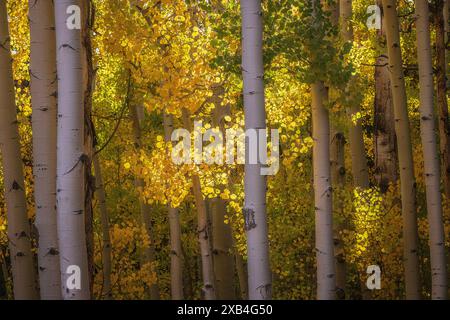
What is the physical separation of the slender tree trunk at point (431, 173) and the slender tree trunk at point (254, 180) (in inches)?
156

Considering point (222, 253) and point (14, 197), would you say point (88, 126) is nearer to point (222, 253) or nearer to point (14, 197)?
point (14, 197)

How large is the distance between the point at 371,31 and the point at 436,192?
498 cm

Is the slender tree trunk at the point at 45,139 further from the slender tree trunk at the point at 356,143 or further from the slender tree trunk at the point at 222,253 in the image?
the slender tree trunk at the point at 356,143

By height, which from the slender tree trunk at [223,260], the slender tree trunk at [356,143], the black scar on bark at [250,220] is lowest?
the slender tree trunk at [223,260]

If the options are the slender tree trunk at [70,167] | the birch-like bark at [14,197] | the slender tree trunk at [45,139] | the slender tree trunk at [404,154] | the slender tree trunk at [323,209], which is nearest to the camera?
the slender tree trunk at [70,167]

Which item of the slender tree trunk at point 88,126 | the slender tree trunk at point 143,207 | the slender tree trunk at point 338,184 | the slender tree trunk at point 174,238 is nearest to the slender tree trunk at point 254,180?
the slender tree trunk at point 88,126

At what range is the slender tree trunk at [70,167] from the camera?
5418 millimetres

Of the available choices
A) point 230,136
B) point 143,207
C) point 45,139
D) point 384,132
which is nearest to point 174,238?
point 143,207

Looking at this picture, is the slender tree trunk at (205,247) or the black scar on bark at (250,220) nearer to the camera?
the black scar on bark at (250,220)

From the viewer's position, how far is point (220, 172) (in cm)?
1095

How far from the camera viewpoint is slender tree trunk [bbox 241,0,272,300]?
19.5 feet

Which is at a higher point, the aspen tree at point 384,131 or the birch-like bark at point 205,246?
the aspen tree at point 384,131
